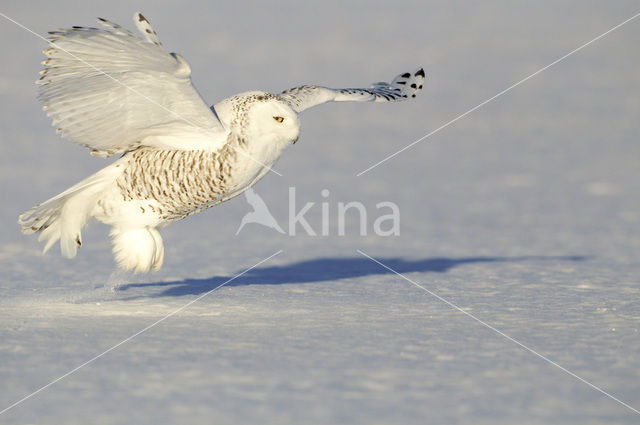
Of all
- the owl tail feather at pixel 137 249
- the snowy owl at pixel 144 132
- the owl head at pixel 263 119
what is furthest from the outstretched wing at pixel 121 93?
the owl tail feather at pixel 137 249

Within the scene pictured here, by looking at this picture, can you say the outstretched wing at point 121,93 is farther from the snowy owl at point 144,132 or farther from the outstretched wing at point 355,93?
the outstretched wing at point 355,93

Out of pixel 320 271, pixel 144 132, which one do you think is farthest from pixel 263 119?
pixel 320 271

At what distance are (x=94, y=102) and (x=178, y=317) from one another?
58.8 inches

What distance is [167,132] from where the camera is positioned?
19.2 ft

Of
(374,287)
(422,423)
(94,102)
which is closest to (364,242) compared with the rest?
(374,287)

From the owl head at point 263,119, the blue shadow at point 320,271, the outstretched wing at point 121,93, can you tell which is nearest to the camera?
the outstretched wing at point 121,93

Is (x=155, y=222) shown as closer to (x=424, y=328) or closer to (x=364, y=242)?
(x=424, y=328)

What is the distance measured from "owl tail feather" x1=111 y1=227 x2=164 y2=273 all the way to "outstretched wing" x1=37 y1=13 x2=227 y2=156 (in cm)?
59

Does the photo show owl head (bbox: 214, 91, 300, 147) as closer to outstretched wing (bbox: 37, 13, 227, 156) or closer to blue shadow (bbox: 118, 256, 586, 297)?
outstretched wing (bbox: 37, 13, 227, 156)

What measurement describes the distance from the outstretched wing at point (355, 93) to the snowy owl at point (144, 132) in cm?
2

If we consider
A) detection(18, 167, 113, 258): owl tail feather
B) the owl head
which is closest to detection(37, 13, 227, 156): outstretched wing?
the owl head

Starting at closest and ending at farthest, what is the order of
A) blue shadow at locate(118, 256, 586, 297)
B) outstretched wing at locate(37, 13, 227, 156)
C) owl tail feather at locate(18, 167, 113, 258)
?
outstretched wing at locate(37, 13, 227, 156) < owl tail feather at locate(18, 167, 113, 258) < blue shadow at locate(118, 256, 586, 297)

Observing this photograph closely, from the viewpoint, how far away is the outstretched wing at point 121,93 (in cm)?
514

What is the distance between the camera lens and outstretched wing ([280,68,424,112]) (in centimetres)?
614
